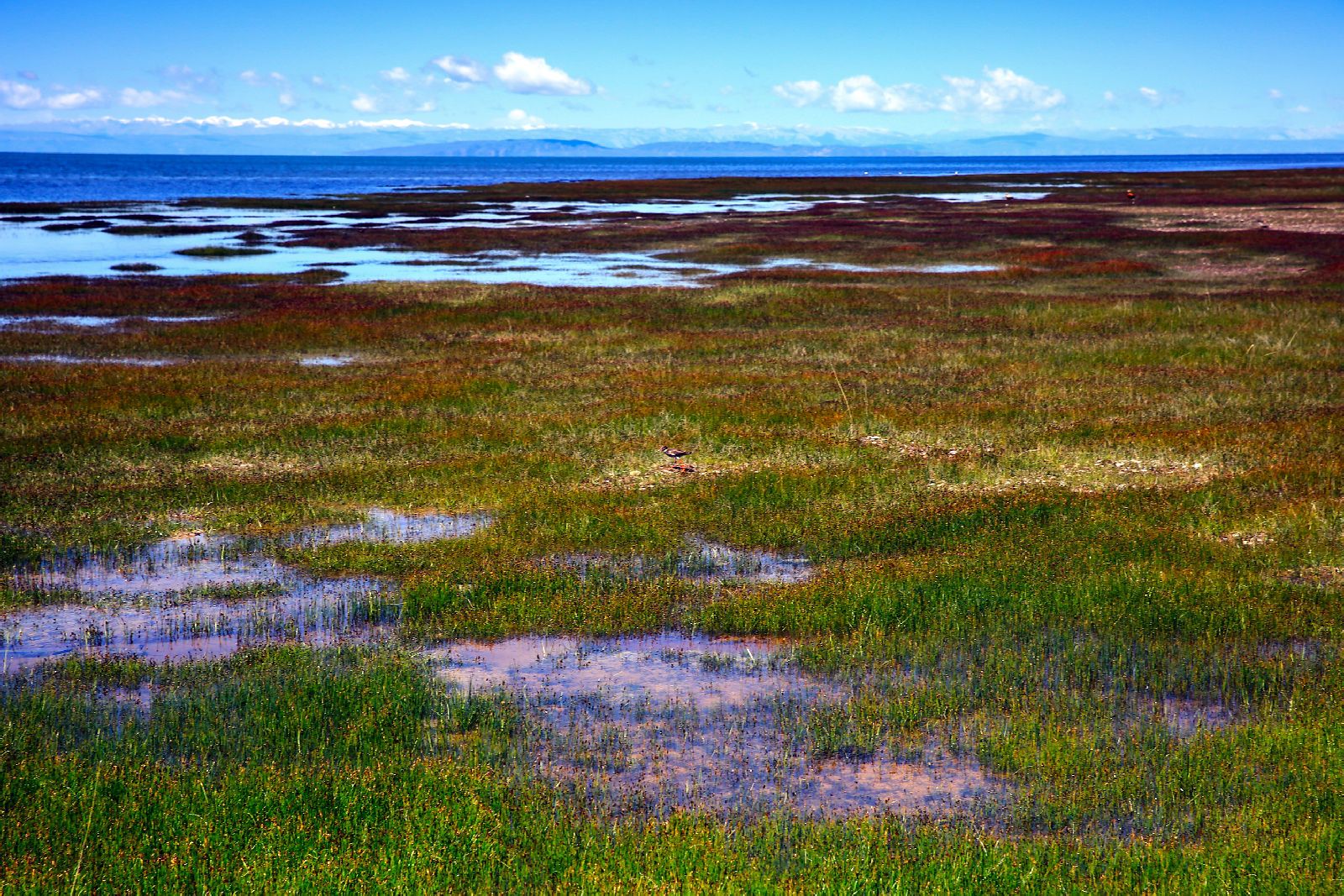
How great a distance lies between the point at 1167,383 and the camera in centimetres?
2302

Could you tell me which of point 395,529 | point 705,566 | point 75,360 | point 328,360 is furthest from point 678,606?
point 75,360

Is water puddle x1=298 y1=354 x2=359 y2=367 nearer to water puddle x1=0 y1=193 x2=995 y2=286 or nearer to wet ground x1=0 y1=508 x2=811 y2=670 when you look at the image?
water puddle x1=0 y1=193 x2=995 y2=286

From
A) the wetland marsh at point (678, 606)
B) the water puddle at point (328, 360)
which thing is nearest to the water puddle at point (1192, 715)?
the wetland marsh at point (678, 606)

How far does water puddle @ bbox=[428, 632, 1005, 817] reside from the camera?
322 inches

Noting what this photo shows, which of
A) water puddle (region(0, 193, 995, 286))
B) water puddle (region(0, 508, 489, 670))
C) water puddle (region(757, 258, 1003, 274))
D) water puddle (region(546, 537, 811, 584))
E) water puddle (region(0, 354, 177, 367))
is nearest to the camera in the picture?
water puddle (region(0, 508, 489, 670))

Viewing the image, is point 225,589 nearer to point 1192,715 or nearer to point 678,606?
point 678,606

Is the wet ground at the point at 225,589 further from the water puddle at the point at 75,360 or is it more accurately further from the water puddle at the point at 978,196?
the water puddle at the point at 978,196

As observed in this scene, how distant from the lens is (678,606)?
482 inches

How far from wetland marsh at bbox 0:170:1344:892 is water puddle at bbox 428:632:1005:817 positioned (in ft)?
0.16

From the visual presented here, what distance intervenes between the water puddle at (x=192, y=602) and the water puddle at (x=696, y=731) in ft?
5.78

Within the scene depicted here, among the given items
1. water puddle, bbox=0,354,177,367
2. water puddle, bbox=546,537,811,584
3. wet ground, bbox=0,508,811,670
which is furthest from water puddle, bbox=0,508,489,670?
water puddle, bbox=0,354,177,367

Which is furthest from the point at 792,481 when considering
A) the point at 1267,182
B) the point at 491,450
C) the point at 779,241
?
the point at 1267,182

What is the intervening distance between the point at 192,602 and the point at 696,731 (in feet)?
20.6

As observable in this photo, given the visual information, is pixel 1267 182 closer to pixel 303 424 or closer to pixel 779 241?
pixel 779 241
